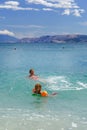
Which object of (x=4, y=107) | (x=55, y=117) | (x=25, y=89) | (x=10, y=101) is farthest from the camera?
(x=25, y=89)

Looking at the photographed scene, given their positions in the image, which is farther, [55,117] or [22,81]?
[22,81]

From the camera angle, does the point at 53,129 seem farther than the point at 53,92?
No

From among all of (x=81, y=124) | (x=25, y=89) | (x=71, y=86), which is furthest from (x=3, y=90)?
(x=81, y=124)

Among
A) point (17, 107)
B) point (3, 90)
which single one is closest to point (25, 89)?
point (3, 90)

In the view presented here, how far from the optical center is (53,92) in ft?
68.9

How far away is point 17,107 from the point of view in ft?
55.7

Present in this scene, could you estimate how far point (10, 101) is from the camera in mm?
18422

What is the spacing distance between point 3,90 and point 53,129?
30.1 feet

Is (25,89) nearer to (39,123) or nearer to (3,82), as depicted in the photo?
(3,82)

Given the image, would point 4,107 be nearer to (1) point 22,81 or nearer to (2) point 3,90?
(2) point 3,90

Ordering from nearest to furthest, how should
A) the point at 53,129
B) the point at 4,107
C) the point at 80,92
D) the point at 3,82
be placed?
the point at 53,129 → the point at 4,107 → the point at 80,92 → the point at 3,82

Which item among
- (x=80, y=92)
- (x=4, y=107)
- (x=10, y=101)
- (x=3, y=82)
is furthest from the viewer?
(x=3, y=82)

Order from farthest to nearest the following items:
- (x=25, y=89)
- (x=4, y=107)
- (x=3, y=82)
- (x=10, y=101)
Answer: (x=3, y=82)
(x=25, y=89)
(x=10, y=101)
(x=4, y=107)

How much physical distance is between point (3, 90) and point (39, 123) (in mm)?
8242
